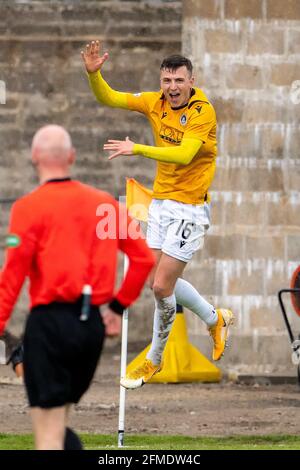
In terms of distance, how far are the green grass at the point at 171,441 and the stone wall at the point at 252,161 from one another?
3936 mm

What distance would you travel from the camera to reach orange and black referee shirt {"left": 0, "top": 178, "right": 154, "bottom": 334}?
7.07m

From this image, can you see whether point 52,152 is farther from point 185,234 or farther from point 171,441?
point 171,441

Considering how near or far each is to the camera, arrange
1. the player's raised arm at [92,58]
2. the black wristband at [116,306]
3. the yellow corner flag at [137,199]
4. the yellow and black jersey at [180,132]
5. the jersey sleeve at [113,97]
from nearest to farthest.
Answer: the black wristband at [116,306] → the player's raised arm at [92,58] → the yellow and black jersey at [180,132] → the jersey sleeve at [113,97] → the yellow corner flag at [137,199]

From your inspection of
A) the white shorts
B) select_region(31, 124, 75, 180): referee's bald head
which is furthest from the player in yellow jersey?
select_region(31, 124, 75, 180): referee's bald head

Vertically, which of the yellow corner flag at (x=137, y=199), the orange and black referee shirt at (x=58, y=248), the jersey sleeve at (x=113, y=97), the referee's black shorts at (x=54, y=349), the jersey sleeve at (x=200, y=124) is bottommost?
the referee's black shorts at (x=54, y=349)

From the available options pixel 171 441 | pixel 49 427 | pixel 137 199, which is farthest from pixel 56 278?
pixel 171 441

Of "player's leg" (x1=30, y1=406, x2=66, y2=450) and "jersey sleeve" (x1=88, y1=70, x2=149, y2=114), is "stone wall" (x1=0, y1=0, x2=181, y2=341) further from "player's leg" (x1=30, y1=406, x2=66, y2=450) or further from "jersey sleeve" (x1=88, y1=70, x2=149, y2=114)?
"player's leg" (x1=30, y1=406, x2=66, y2=450)

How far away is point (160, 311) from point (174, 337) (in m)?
4.85

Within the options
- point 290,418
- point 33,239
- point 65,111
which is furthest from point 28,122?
point 33,239

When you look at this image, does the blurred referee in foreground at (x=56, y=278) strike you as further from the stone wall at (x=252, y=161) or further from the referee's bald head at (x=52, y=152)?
the stone wall at (x=252, y=161)

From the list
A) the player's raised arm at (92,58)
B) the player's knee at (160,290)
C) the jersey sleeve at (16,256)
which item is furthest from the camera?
the player's knee at (160,290)

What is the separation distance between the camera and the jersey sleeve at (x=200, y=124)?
10.7m

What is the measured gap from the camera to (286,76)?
53.9 ft

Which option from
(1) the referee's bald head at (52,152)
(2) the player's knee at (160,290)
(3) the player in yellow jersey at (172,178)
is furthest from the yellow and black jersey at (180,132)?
(1) the referee's bald head at (52,152)
